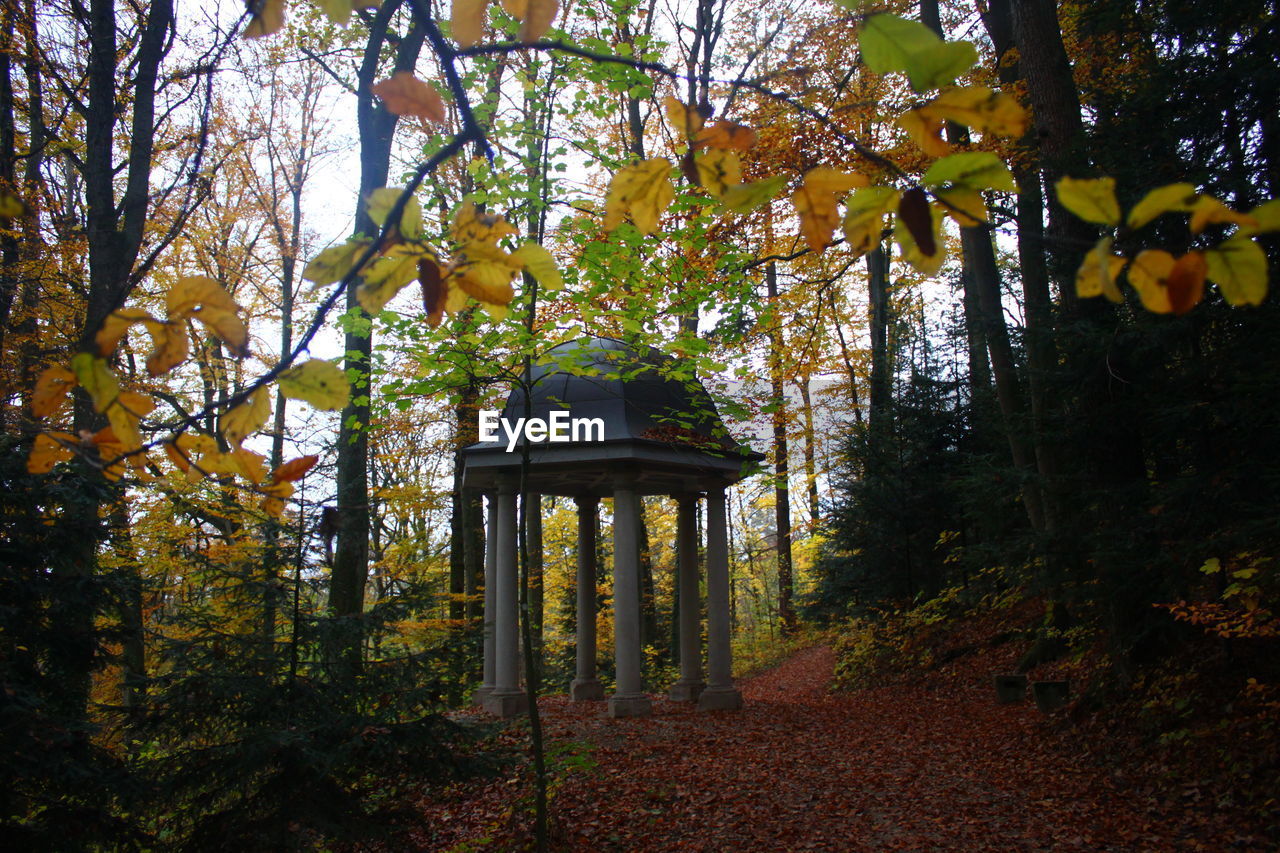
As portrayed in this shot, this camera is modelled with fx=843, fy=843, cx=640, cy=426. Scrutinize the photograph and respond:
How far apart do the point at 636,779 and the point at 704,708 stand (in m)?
3.76

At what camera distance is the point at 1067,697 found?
8922 millimetres

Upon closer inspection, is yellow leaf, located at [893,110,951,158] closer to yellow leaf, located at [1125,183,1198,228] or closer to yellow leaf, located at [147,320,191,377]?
yellow leaf, located at [1125,183,1198,228]

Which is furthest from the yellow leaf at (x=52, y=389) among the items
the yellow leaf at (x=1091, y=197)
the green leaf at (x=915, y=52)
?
the yellow leaf at (x=1091, y=197)

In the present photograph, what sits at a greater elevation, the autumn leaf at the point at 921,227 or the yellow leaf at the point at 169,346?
the autumn leaf at the point at 921,227

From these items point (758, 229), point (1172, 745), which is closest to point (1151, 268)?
point (1172, 745)

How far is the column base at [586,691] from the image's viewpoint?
13180 mm

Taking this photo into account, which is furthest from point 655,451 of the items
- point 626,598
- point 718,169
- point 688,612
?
point 718,169

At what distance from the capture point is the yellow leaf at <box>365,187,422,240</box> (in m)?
1.35

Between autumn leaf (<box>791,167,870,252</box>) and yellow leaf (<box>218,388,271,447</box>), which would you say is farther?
yellow leaf (<box>218,388,271,447</box>)

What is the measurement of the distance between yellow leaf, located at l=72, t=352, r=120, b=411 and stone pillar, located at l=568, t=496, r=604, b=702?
1267 cm

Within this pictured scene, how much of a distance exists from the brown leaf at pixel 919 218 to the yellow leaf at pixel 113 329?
40.7 inches

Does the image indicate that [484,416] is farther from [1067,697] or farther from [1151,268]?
[1151,268]

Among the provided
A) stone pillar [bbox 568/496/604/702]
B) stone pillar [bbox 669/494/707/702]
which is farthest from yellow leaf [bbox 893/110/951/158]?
stone pillar [bbox 568/496/604/702]

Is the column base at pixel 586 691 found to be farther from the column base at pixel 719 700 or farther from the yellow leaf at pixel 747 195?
the yellow leaf at pixel 747 195
